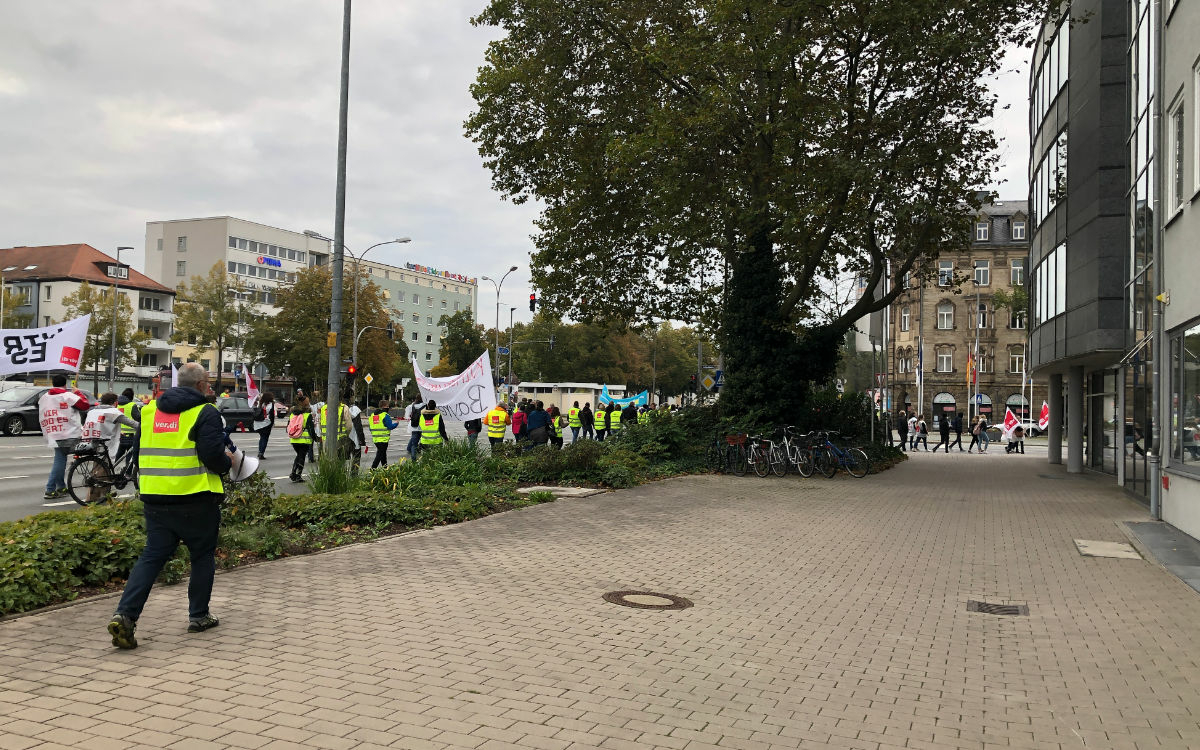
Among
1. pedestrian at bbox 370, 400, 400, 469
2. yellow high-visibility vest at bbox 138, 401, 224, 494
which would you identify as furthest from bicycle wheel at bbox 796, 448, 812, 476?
yellow high-visibility vest at bbox 138, 401, 224, 494

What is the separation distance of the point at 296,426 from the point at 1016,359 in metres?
67.0

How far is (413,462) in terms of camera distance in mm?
15680

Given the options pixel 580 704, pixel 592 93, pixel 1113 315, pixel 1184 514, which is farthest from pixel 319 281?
pixel 580 704

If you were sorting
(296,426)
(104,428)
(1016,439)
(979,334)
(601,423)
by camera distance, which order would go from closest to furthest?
(104,428)
(296,426)
(601,423)
(1016,439)
(979,334)

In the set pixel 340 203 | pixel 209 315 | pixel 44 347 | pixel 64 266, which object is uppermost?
pixel 64 266

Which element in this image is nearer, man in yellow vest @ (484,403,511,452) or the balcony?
man in yellow vest @ (484,403,511,452)

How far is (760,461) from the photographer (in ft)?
74.6

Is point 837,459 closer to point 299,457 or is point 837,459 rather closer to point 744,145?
point 744,145

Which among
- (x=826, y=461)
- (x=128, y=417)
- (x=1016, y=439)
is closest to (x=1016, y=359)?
(x=1016, y=439)

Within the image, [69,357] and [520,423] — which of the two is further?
[520,423]

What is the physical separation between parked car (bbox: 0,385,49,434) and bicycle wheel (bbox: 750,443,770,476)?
20911 mm

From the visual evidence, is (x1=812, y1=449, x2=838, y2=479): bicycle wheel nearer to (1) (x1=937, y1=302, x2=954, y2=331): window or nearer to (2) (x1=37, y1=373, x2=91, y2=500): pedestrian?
(2) (x1=37, y1=373, x2=91, y2=500): pedestrian

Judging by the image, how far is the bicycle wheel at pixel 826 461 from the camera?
900 inches

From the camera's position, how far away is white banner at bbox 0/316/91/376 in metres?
15.8
